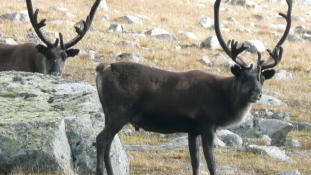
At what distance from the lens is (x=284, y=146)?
13.1m

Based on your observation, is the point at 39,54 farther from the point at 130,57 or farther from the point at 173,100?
the point at 130,57

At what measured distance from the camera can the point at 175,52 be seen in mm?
24484

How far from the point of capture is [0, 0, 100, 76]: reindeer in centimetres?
1337

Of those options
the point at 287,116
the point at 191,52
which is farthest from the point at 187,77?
the point at 191,52

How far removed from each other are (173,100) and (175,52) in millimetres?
16133

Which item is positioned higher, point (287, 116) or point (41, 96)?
point (41, 96)

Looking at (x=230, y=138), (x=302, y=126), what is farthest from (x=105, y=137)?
(x=302, y=126)

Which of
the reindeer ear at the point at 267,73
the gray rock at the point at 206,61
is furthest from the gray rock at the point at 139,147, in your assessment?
the gray rock at the point at 206,61

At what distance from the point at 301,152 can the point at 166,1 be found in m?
34.7

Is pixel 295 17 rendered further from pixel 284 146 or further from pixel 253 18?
pixel 284 146

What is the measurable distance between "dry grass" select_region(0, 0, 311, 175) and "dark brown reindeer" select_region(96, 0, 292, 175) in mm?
1222

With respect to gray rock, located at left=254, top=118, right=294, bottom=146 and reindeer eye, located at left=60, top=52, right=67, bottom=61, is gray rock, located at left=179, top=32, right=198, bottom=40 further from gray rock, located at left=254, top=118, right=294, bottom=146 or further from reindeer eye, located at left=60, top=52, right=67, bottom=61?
reindeer eye, located at left=60, top=52, right=67, bottom=61

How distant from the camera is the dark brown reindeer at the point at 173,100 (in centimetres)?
824

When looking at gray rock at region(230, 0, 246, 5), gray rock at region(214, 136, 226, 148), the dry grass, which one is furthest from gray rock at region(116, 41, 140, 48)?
gray rock at region(230, 0, 246, 5)
